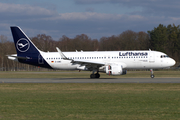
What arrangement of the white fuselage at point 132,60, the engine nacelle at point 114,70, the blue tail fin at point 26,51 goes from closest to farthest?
the engine nacelle at point 114,70 → the white fuselage at point 132,60 → the blue tail fin at point 26,51

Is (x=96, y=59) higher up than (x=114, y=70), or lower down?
higher up

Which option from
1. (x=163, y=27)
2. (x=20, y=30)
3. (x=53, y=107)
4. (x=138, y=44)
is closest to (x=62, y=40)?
(x=138, y=44)

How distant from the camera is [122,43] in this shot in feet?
362

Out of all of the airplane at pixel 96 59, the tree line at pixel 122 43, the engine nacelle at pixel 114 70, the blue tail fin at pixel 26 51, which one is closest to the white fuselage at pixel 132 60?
the airplane at pixel 96 59

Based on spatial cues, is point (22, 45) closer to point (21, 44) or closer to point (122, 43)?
point (21, 44)

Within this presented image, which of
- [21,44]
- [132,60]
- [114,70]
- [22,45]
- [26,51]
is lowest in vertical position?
[114,70]

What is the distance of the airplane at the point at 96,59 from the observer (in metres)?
35.7

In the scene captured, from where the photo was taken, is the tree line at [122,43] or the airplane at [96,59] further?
the tree line at [122,43]

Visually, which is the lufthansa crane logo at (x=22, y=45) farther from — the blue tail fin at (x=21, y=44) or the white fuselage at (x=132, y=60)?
the white fuselage at (x=132, y=60)

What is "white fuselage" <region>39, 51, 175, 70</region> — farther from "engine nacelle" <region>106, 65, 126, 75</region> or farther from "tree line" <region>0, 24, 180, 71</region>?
"tree line" <region>0, 24, 180, 71</region>

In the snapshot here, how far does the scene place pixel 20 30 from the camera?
1542 inches

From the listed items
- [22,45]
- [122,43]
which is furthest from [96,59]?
[122,43]

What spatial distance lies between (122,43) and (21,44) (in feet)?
246

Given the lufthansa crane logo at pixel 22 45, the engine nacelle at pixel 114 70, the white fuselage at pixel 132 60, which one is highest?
the lufthansa crane logo at pixel 22 45
